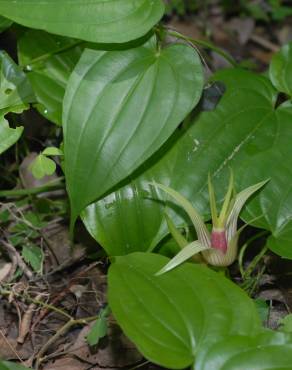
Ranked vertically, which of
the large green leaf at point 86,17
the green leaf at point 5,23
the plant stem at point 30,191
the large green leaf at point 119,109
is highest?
the large green leaf at point 86,17

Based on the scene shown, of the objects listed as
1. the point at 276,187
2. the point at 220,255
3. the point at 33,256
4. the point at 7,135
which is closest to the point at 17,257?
the point at 33,256

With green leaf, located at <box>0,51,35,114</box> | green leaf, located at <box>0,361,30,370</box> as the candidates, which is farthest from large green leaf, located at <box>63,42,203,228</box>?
green leaf, located at <box>0,361,30,370</box>

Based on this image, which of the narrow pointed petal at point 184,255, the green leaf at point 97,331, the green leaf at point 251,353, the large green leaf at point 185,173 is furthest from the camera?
the large green leaf at point 185,173

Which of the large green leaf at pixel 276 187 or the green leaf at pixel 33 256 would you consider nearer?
the large green leaf at pixel 276 187

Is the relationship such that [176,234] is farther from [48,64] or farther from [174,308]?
[48,64]

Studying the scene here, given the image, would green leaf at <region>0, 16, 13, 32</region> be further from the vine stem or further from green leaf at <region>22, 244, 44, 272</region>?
green leaf at <region>22, 244, 44, 272</region>

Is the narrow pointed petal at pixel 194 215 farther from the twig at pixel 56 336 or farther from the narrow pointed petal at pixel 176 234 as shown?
the twig at pixel 56 336

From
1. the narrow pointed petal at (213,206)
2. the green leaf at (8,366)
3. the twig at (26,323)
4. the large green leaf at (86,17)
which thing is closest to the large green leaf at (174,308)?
the narrow pointed petal at (213,206)
